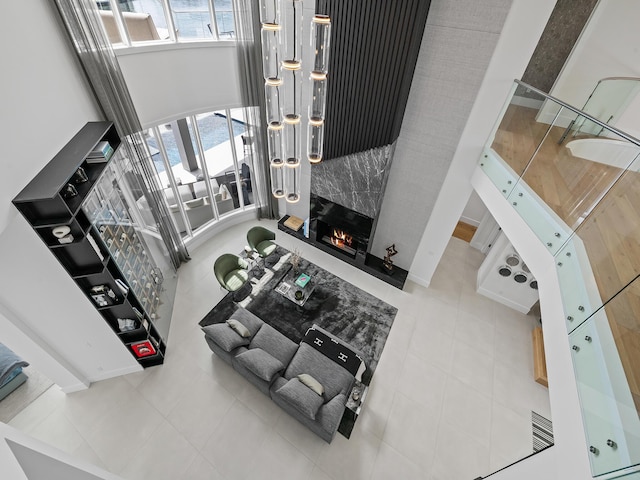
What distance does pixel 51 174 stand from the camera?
3.13m

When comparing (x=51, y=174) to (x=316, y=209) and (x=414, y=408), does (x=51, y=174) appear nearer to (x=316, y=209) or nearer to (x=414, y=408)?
(x=316, y=209)

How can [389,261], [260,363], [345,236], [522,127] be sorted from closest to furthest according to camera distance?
[522,127] → [260,363] → [389,261] → [345,236]

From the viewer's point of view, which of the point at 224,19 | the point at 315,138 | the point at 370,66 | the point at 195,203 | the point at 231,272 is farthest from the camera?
the point at 195,203

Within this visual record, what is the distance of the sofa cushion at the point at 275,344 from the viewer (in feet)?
16.0

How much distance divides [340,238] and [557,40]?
566 centimetres

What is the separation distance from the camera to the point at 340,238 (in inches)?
280

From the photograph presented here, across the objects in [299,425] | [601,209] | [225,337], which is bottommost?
[299,425]

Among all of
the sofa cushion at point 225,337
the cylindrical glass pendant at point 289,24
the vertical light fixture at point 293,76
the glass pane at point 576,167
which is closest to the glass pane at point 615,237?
the glass pane at point 576,167

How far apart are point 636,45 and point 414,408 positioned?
7.00 metres

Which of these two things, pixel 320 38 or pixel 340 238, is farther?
pixel 340 238

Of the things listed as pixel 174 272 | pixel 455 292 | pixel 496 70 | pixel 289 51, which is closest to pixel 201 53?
pixel 289 51

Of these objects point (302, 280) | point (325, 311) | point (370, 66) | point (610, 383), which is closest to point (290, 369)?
point (325, 311)

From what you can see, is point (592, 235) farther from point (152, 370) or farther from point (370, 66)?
point (152, 370)

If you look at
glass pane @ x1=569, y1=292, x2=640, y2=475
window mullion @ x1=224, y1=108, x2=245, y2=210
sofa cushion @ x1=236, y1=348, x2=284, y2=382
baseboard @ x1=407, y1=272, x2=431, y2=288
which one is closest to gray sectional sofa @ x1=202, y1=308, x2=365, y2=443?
sofa cushion @ x1=236, y1=348, x2=284, y2=382
